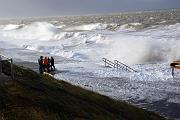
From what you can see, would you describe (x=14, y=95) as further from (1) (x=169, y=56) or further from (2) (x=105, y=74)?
(1) (x=169, y=56)

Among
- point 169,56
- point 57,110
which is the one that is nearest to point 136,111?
point 57,110

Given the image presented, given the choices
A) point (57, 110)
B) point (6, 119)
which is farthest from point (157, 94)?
point (6, 119)

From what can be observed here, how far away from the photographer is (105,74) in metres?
29.5

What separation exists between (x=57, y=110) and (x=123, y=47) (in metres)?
43.6

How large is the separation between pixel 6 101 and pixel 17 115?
762 millimetres

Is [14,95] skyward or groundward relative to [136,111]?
skyward

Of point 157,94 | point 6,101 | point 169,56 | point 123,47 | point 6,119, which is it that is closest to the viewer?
point 6,119

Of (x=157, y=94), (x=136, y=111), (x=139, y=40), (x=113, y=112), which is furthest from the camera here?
(x=139, y=40)

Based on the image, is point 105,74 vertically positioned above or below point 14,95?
below

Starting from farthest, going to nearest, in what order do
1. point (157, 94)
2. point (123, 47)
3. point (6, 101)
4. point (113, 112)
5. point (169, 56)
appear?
point (123, 47), point (169, 56), point (157, 94), point (113, 112), point (6, 101)

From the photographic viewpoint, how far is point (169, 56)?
4572cm

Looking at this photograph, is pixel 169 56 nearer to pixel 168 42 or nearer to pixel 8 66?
pixel 168 42

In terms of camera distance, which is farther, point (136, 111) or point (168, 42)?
point (168, 42)

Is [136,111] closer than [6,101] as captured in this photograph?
No
